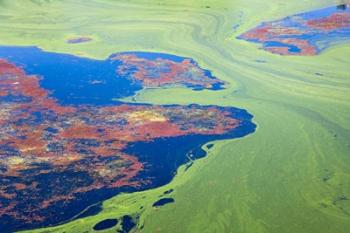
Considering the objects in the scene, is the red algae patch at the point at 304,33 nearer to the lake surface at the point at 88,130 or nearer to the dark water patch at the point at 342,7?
the dark water patch at the point at 342,7

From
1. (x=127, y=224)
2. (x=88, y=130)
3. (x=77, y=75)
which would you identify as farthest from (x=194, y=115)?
(x=127, y=224)

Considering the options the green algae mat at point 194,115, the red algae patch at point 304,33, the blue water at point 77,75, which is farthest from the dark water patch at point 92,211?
the red algae patch at point 304,33

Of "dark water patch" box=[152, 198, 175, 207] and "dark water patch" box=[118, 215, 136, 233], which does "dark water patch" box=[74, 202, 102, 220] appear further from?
"dark water patch" box=[152, 198, 175, 207]

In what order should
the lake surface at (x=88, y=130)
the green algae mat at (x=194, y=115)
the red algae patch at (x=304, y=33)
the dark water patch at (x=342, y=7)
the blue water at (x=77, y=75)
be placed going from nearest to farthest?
the green algae mat at (x=194, y=115)
the lake surface at (x=88, y=130)
the blue water at (x=77, y=75)
the red algae patch at (x=304, y=33)
the dark water patch at (x=342, y=7)

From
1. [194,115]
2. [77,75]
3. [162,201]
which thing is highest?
[77,75]

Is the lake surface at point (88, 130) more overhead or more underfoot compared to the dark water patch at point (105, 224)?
more overhead

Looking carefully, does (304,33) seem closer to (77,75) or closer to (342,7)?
(342,7)

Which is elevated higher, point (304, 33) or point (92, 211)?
point (304, 33)
